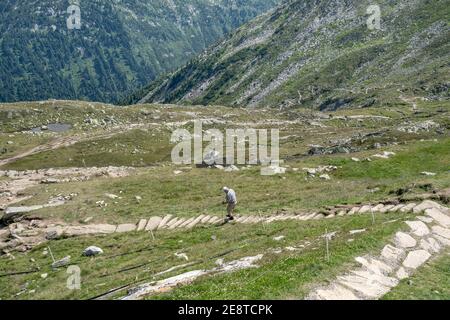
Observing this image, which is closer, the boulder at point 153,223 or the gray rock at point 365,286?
the gray rock at point 365,286

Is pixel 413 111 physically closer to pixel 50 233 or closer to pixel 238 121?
pixel 238 121

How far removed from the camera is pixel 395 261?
72.9 feet

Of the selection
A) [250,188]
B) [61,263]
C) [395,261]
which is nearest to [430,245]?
[395,261]

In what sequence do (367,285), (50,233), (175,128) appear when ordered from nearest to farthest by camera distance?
1. (367,285)
2. (50,233)
3. (175,128)

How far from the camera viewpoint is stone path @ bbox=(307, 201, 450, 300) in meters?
18.7

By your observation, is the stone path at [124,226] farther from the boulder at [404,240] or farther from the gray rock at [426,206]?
the boulder at [404,240]

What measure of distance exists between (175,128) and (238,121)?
835 inches

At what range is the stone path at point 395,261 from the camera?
61.5 ft

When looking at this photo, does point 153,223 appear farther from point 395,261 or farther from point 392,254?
point 395,261

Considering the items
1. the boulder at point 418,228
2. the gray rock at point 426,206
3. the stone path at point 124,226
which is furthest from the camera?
the stone path at point 124,226

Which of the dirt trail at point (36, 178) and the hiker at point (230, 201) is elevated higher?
the hiker at point (230, 201)

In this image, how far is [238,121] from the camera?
445ft

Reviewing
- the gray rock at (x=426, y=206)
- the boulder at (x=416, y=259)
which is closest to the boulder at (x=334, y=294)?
the boulder at (x=416, y=259)
